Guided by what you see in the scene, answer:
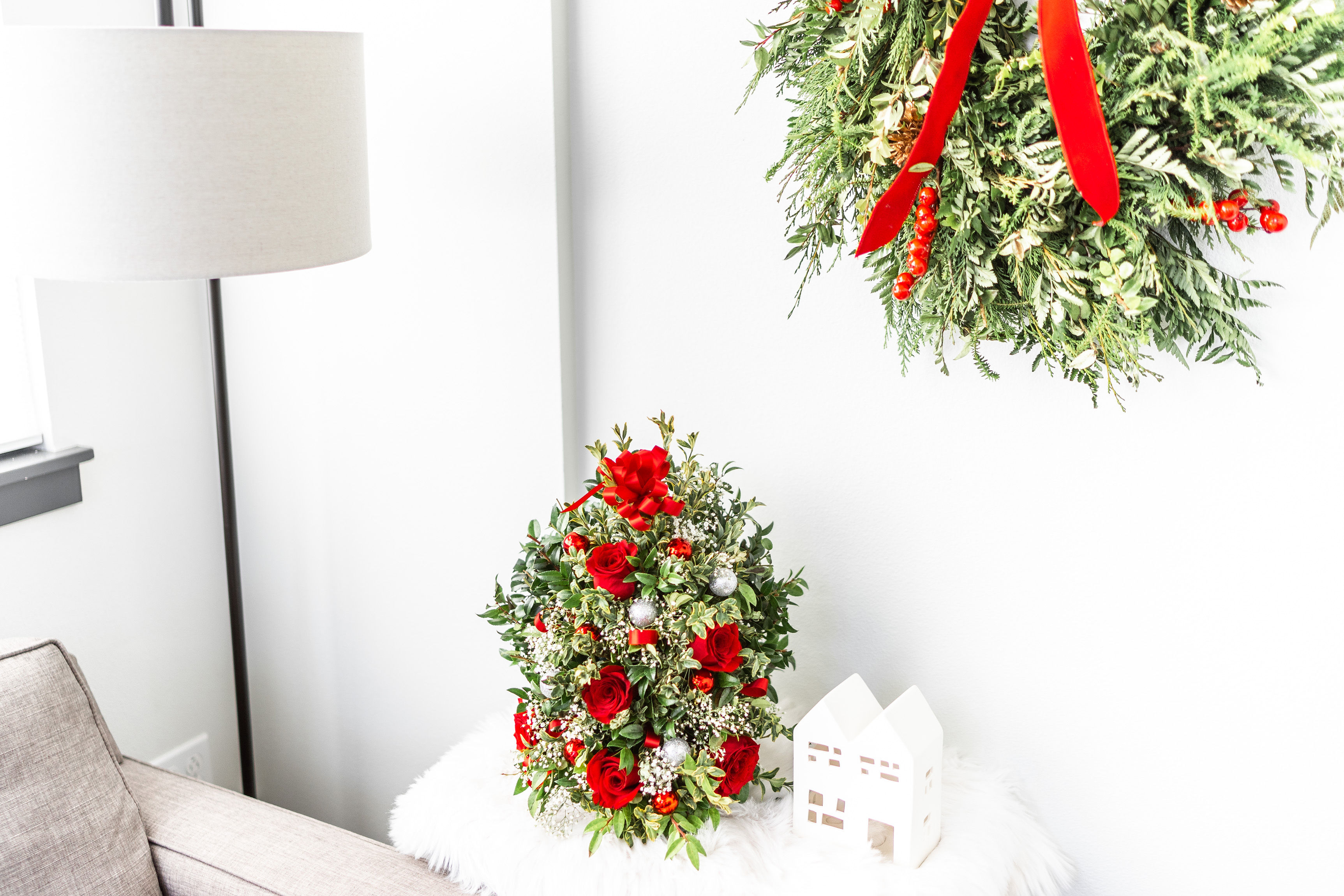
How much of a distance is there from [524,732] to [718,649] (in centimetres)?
26

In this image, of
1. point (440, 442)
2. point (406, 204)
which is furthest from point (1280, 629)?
point (406, 204)

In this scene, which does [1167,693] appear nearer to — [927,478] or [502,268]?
[927,478]

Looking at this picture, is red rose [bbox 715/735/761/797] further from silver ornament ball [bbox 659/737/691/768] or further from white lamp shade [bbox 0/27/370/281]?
white lamp shade [bbox 0/27/370/281]

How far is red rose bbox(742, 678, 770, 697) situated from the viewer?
3.94 feet

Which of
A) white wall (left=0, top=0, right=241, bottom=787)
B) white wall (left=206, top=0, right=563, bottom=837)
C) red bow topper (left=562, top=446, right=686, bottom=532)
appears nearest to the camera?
red bow topper (left=562, top=446, right=686, bottom=532)

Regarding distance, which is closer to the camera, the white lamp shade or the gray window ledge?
the white lamp shade

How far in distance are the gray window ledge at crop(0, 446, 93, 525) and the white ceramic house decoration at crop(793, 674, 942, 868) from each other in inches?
45.5

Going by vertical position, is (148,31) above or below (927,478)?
above

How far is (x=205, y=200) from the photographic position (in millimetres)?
1006

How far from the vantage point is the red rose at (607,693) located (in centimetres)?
114

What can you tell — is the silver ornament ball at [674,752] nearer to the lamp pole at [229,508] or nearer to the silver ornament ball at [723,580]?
the silver ornament ball at [723,580]

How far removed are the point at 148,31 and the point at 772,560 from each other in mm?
954

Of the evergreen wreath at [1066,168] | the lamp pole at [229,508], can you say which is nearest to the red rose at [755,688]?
the evergreen wreath at [1066,168]

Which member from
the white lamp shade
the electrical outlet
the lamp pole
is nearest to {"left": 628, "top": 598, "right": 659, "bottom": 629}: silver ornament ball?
the white lamp shade
